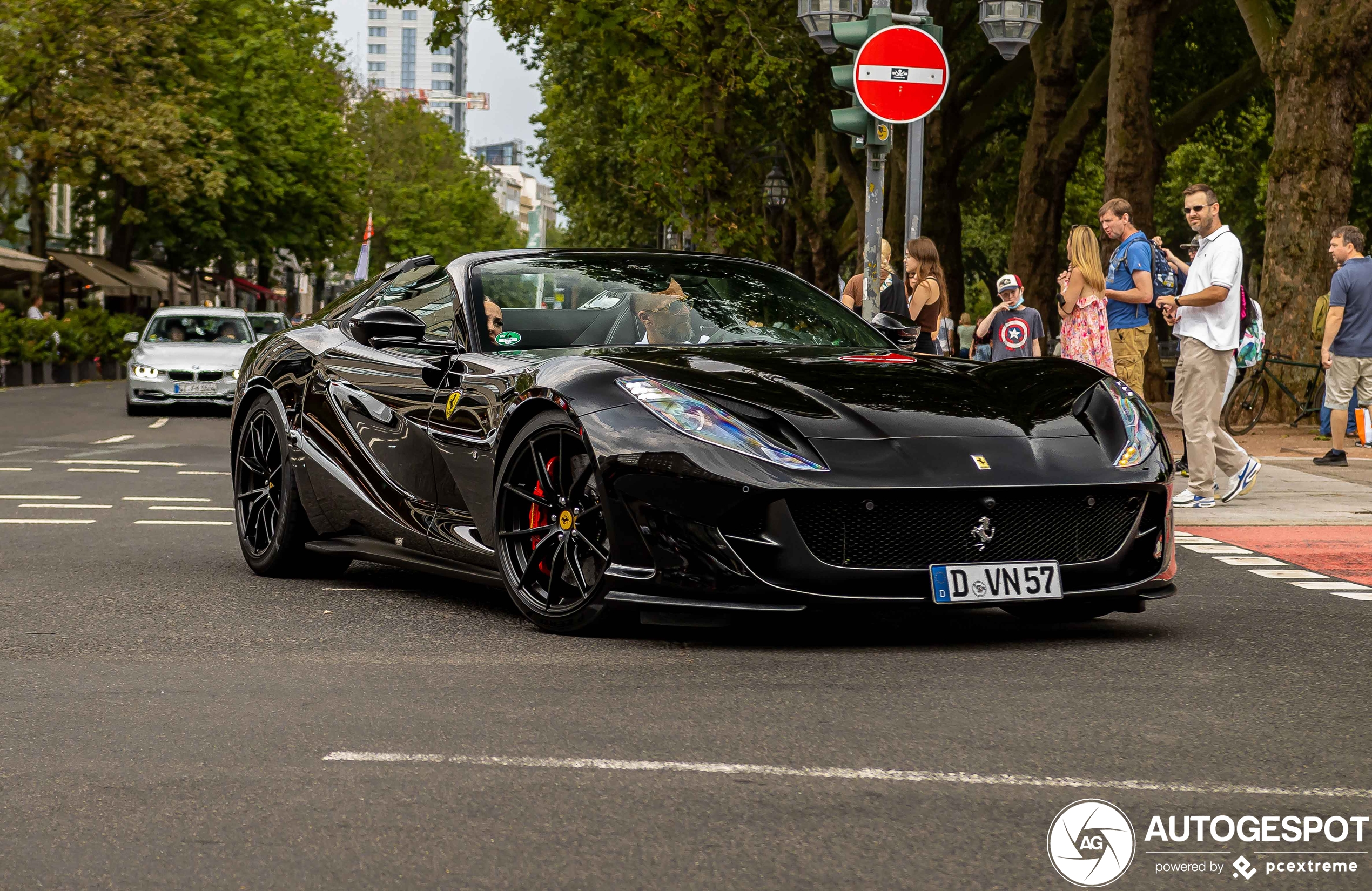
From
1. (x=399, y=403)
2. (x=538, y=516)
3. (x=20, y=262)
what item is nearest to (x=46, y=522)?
(x=399, y=403)

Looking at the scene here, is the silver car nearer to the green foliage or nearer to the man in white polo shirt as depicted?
the man in white polo shirt

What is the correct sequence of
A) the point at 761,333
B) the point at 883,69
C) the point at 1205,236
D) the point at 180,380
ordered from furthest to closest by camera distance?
the point at 180,380 → the point at 883,69 → the point at 1205,236 → the point at 761,333

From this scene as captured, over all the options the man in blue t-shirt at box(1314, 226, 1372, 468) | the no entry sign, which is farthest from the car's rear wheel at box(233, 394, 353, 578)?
the man in blue t-shirt at box(1314, 226, 1372, 468)

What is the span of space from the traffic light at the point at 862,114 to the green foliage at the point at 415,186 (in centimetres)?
6678

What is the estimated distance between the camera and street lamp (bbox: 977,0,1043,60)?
687 inches

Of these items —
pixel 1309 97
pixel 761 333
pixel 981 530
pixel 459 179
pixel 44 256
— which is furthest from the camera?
pixel 459 179

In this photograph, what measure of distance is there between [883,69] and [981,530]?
8.00 meters

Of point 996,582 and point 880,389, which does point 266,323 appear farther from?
point 996,582

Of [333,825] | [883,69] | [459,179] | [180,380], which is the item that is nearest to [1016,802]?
[333,825]

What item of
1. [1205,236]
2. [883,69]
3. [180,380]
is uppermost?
[883,69]

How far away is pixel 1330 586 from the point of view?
26.4 feet

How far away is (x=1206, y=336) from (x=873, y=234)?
8.96ft

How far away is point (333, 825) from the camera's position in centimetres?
380

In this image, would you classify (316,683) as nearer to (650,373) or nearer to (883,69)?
(650,373)
